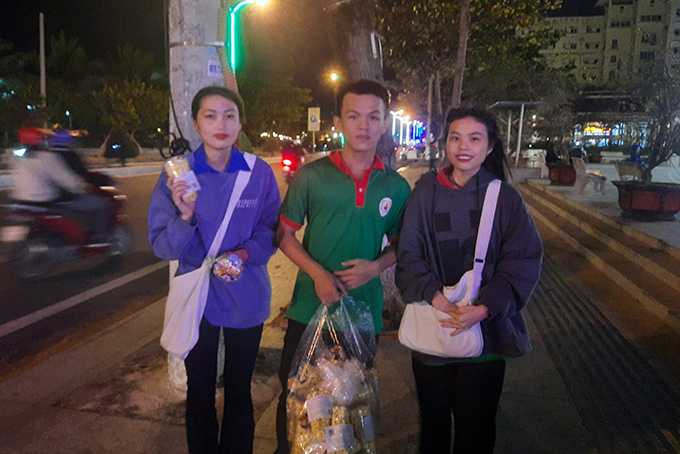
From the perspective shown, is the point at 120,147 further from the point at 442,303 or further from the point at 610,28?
the point at 610,28

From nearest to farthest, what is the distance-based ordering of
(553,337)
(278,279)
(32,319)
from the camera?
(553,337) < (32,319) < (278,279)

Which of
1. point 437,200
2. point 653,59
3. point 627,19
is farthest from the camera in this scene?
point 627,19

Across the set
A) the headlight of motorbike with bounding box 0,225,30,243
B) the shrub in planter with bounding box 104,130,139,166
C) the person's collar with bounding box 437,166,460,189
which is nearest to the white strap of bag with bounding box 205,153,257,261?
the person's collar with bounding box 437,166,460,189

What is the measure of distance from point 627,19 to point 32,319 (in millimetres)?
113185

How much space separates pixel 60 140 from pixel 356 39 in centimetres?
412

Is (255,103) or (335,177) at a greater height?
(255,103)

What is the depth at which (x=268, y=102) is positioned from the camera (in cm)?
5072

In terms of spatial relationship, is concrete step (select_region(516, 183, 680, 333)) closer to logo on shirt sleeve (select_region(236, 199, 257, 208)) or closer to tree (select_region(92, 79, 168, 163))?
logo on shirt sleeve (select_region(236, 199, 257, 208))

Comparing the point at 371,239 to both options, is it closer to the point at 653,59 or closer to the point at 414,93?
the point at 653,59

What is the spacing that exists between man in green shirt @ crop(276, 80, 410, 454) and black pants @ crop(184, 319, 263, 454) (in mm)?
195

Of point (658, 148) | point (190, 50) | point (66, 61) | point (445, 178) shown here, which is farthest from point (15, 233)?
point (66, 61)

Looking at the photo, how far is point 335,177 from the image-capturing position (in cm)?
236

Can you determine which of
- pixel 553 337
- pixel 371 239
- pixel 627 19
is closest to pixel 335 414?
pixel 371 239

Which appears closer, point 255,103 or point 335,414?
point 335,414
